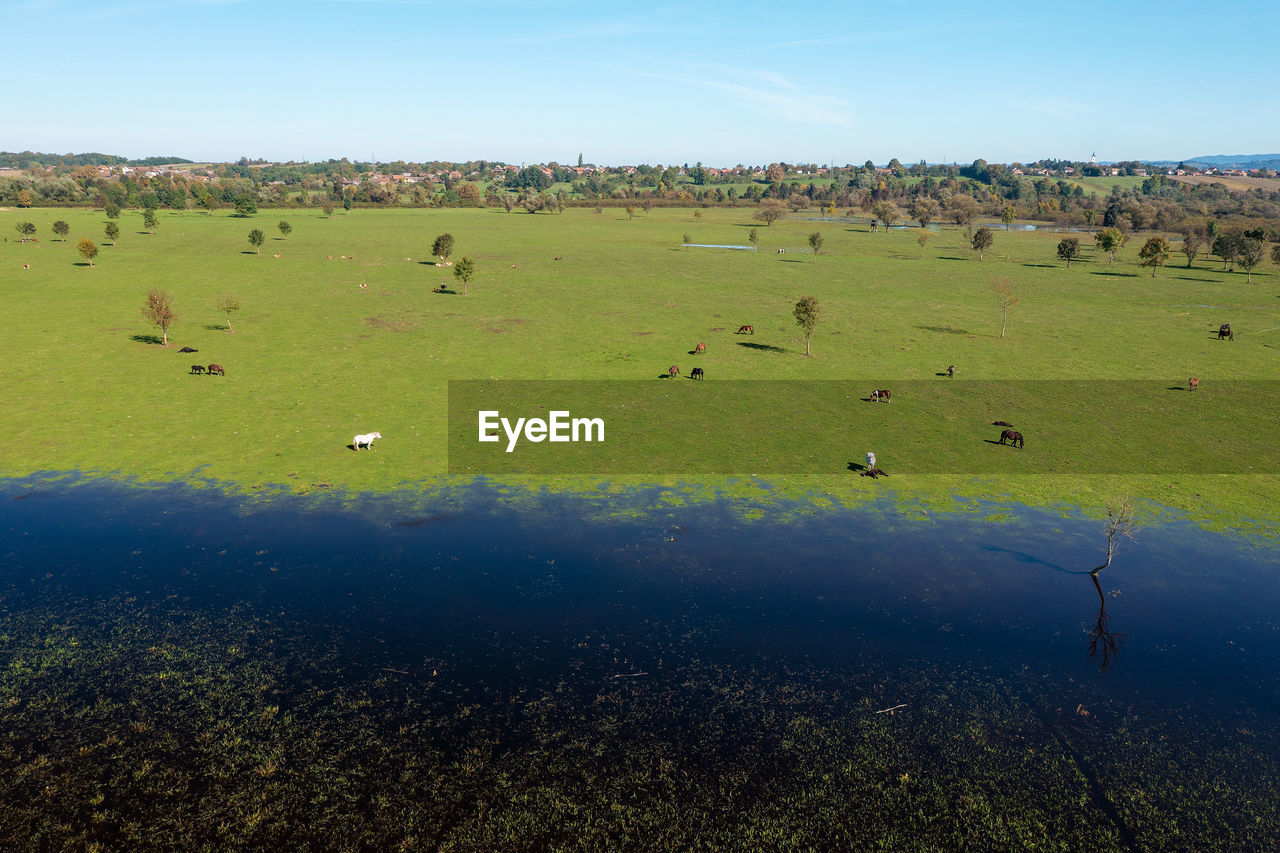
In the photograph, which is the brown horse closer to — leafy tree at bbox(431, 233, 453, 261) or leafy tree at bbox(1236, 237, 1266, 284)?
leafy tree at bbox(431, 233, 453, 261)

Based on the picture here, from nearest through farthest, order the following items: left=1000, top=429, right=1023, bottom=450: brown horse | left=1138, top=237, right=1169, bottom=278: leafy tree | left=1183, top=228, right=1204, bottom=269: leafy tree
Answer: left=1000, top=429, right=1023, bottom=450: brown horse < left=1138, top=237, right=1169, bottom=278: leafy tree < left=1183, top=228, right=1204, bottom=269: leafy tree

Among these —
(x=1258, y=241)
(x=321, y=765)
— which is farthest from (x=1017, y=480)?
(x=1258, y=241)

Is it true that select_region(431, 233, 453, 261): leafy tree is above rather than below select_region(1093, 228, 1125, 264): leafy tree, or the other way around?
below

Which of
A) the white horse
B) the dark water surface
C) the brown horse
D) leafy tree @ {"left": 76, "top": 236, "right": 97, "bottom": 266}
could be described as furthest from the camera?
leafy tree @ {"left": 76, "top": 236, "right": 97, "bottom": 266}

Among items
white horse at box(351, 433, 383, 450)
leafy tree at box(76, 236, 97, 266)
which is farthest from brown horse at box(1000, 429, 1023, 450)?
leafy tree at box(76, 236, 97, 266)

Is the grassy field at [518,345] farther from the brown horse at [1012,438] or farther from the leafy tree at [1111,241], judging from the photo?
the leafy tree at [1111,241]

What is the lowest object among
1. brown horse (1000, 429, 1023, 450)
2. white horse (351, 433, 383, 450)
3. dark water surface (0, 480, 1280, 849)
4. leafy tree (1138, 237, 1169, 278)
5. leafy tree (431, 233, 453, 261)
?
dark water surface (0, 480, 1280, 849)

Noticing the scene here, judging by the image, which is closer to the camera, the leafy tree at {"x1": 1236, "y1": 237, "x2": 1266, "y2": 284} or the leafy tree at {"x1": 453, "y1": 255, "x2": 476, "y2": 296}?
the leafy tree at {"x1": 453, "y1": 255, "x2": 476, "y2": 296}

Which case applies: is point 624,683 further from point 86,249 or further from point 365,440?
point 86,249
